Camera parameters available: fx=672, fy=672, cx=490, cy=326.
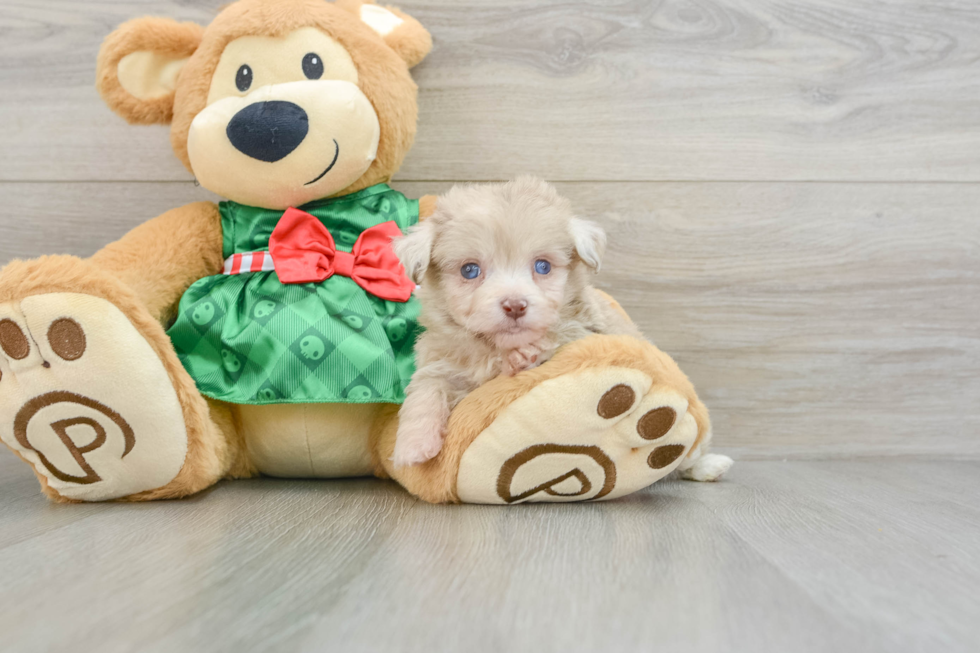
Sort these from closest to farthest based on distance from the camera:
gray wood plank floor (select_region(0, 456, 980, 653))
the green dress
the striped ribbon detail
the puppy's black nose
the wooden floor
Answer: gray wood plank floor (select_region(0, 456, 980, 653)) → the puppy's black nose → the green dress → the striped ribbon detail → the wooden floor

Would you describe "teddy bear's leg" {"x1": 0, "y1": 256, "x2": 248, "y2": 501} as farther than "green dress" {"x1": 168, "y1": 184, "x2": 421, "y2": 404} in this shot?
No

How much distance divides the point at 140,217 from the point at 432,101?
0.73 m

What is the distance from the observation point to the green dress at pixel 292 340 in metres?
1.13

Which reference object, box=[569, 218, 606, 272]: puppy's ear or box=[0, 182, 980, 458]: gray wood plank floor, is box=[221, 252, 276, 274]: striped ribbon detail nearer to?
box=[0, 182, 980, 458]: gray wood plank floor

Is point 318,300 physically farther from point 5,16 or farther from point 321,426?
point 5,16

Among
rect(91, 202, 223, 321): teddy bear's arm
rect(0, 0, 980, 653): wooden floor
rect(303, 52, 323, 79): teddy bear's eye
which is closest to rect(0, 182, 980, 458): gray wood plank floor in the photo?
rect(0, 0, 980, 653): wooden floor

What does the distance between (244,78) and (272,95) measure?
0.09 m

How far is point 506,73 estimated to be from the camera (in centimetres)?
154

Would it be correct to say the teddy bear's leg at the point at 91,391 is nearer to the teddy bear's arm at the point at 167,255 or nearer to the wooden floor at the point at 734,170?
the teddy bear's arm at the point at 167,255

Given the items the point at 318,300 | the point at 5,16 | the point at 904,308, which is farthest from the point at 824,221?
the point at 5,16

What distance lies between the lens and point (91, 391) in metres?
1.01

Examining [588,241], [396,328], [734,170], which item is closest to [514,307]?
[588,241]

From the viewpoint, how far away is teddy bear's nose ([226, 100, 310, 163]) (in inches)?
45.1

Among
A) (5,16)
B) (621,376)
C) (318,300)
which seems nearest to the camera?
(621,376)
